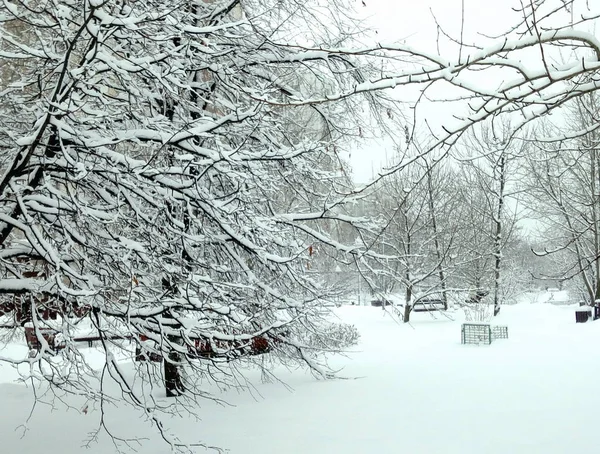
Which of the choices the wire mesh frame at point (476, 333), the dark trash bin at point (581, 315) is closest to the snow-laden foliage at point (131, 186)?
the wire mesh frame at point (476, 333)

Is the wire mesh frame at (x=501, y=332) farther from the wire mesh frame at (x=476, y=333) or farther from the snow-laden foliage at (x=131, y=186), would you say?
the snow-laden foliage at (x=131, y=186)

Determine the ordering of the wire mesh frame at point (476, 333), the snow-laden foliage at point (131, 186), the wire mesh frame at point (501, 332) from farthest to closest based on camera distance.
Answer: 1. the wire mesh frame at point (501, 332)
2. the wire mesh frame at point (476, 333)
3. the snow-laden foliage at point (131, 186)

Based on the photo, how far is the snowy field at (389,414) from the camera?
5641 mm

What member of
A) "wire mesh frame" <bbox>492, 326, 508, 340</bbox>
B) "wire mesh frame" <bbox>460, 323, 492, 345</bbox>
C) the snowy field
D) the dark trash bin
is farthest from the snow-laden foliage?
the dark trash bin

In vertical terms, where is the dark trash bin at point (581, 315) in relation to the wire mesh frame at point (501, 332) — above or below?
above

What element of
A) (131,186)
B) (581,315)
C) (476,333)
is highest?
(131,186)


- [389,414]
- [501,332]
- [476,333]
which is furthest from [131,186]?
[501,332]

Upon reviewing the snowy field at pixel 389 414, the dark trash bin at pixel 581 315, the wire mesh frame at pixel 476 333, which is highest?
the dark trash bin at pixel 581 315

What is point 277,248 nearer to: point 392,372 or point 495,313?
point 392,372

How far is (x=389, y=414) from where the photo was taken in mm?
6730

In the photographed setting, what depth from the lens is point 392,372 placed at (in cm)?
954

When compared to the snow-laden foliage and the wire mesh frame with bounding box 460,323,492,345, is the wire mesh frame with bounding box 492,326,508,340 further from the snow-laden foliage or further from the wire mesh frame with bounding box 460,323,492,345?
the snow-laden foliage

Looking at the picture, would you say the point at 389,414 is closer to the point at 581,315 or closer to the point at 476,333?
the point at 476,333

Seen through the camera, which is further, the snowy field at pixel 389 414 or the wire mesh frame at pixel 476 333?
the wire mesh frame at pixel 476 333
